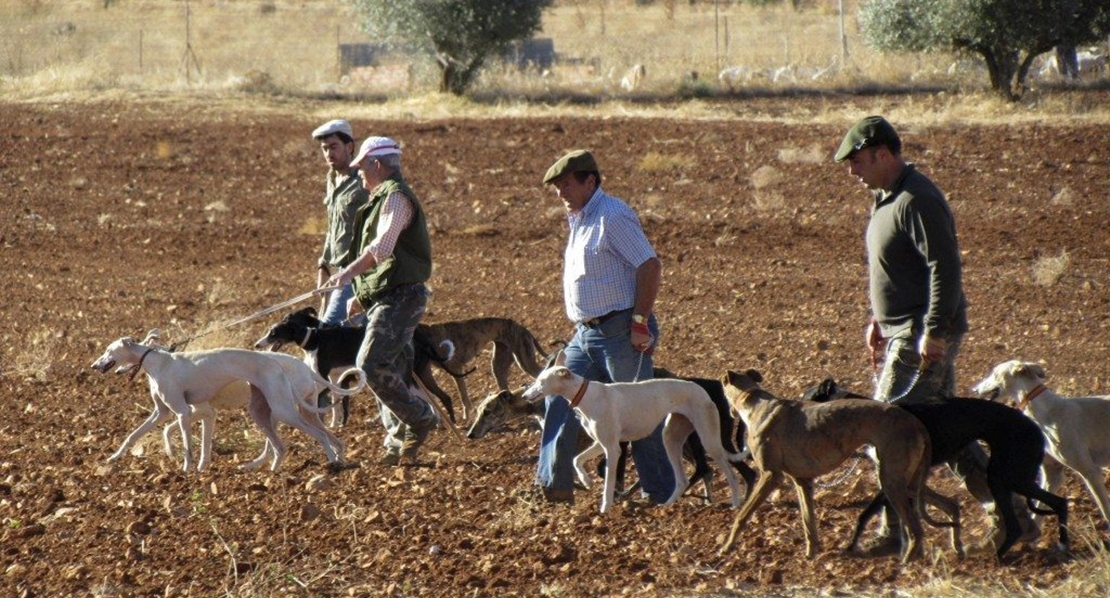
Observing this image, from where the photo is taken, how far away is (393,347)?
9.89 meters

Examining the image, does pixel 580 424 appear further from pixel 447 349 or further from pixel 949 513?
pixel 447 349

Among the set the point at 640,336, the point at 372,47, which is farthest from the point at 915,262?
the point at 372,47

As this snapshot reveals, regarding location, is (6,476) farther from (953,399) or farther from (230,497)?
(953,399)

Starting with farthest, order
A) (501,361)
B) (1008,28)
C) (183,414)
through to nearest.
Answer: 1. (1008,28)
2. (501,361)
3. (183,414)

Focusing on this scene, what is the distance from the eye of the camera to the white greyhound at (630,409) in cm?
845

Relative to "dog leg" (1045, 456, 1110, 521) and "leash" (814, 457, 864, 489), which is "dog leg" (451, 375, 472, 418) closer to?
"leash" (814, 457, 864, 489)

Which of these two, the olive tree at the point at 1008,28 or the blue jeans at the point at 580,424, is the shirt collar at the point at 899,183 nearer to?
the blue jeans at the point at 580,424

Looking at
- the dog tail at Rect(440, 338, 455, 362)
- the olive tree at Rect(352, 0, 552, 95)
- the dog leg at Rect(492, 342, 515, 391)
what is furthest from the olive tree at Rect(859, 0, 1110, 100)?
the dog tail at Rect(440, 338, 455, 362)

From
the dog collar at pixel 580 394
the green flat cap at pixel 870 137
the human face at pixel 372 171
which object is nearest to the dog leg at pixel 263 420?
the human face at pixel 372 171

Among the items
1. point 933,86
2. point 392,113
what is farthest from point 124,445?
point 933,86

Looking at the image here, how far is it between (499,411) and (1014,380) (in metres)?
3.36

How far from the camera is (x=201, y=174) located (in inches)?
1040

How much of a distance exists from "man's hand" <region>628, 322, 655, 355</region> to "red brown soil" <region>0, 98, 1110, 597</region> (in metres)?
0.91

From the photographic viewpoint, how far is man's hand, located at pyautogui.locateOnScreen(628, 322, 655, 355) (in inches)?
330
